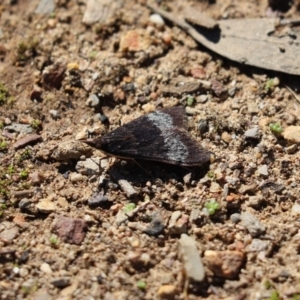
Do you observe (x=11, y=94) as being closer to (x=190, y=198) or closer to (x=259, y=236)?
(x=190, y=198)

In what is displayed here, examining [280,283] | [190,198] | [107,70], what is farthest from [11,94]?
[280,283]

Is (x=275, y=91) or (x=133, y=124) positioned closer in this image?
(x=133, y=124)

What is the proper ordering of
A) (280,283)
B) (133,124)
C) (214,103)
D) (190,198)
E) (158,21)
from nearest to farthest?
(280,283)
(190,198)
(133,124)
(214,103)
(158,21)

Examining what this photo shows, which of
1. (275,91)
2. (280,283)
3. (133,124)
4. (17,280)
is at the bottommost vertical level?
(17,280)

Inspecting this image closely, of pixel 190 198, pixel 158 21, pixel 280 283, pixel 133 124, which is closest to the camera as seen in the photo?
pixel 280 283

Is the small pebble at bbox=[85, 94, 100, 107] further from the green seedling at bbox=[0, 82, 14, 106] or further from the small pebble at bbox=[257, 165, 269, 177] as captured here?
the small pebble at bbox=[257, 165, 269, 177]

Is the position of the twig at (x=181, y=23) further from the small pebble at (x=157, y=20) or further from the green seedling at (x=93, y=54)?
the green seedling at (x=93, y=54)

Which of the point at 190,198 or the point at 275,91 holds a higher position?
the point at 275,91

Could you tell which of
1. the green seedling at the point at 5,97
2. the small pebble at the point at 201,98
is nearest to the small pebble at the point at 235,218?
the small pebble at the point at 201,98
